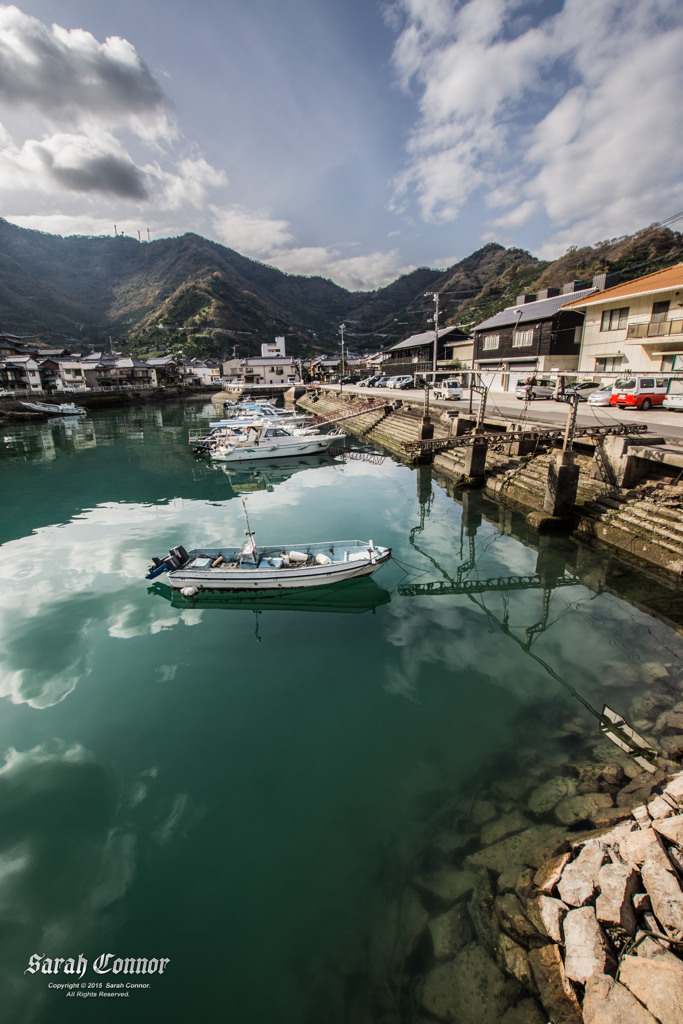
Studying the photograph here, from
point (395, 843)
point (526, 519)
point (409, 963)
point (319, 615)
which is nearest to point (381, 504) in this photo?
point (526, 519)

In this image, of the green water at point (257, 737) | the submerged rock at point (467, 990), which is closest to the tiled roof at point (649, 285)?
the green water at point (257, 737)

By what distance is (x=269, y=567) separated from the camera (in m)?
15.7

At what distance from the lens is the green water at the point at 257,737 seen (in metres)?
6.37

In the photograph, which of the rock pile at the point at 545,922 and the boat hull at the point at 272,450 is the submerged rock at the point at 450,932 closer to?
the rock pile at the point at 545,922

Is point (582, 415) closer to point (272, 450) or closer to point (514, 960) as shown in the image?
point (272, 450)

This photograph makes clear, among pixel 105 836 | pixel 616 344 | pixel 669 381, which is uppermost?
pixel 616 344

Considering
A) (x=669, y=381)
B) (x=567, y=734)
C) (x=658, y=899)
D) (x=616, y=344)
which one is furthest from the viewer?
(x=616, y=344)

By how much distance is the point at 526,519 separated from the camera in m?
22.1

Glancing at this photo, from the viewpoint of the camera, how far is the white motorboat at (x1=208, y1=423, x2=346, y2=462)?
39.7 metres

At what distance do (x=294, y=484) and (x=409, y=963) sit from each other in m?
27.8

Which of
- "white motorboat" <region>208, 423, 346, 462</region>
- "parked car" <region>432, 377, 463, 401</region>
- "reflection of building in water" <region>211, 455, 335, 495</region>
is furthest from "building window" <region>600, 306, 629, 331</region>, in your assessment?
"reflection of building in water" <region>211, 455, 335, 495</region>

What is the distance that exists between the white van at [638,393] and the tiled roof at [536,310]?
1544 centimetres

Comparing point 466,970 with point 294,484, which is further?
point 294,484

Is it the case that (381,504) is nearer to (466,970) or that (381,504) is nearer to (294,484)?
(294,484)
